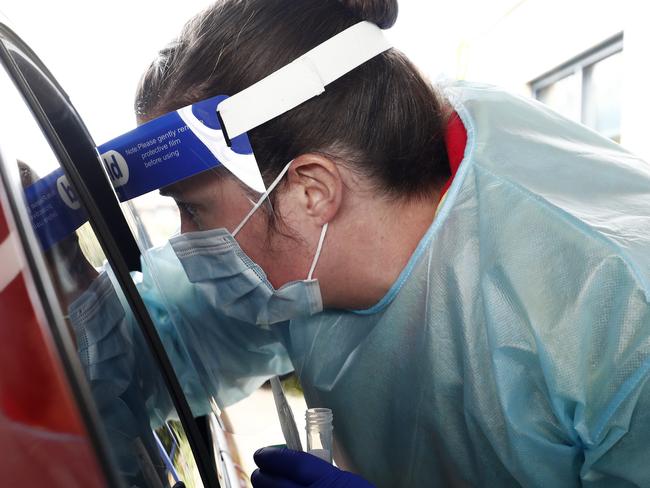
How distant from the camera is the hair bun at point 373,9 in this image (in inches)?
35.7

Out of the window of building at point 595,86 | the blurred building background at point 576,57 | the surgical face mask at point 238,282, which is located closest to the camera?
the surgical face mask at point 238,282

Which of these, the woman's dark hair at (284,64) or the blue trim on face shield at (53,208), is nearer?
the blue trim on face shield at (53,208)

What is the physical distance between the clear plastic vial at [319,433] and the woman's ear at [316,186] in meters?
0.29

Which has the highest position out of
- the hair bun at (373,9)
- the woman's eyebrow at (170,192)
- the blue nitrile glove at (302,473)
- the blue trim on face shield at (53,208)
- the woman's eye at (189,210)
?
the hair bun at (373,9)

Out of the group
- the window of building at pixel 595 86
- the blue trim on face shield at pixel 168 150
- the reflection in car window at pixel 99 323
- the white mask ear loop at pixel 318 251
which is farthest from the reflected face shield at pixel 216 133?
the window of building at pixel 595 86

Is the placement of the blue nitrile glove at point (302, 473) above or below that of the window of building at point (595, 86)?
below

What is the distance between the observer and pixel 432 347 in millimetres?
946

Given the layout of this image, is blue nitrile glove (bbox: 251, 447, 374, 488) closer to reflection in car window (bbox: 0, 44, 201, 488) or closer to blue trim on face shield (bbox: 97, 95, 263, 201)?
reflection in car window (bbox: 0, 44, 201, 488)

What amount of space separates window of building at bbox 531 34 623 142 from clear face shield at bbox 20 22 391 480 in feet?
13.1

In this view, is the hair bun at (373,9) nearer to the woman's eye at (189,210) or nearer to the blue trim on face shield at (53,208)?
the woman's eye at (189,210)

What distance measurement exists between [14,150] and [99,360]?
0.55 feet

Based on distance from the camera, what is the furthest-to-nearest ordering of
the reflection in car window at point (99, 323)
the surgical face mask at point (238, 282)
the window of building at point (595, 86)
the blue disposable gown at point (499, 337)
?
the window of building at point (595, 86)
the surgical face mask at point (238, 282)
the blue disposable gown at point (499, 337)
the reflection in car window at point (99, 323)

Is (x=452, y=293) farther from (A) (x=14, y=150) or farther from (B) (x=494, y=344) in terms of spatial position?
(A) (x=14, y=150)

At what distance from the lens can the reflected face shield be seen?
0.83 metres
